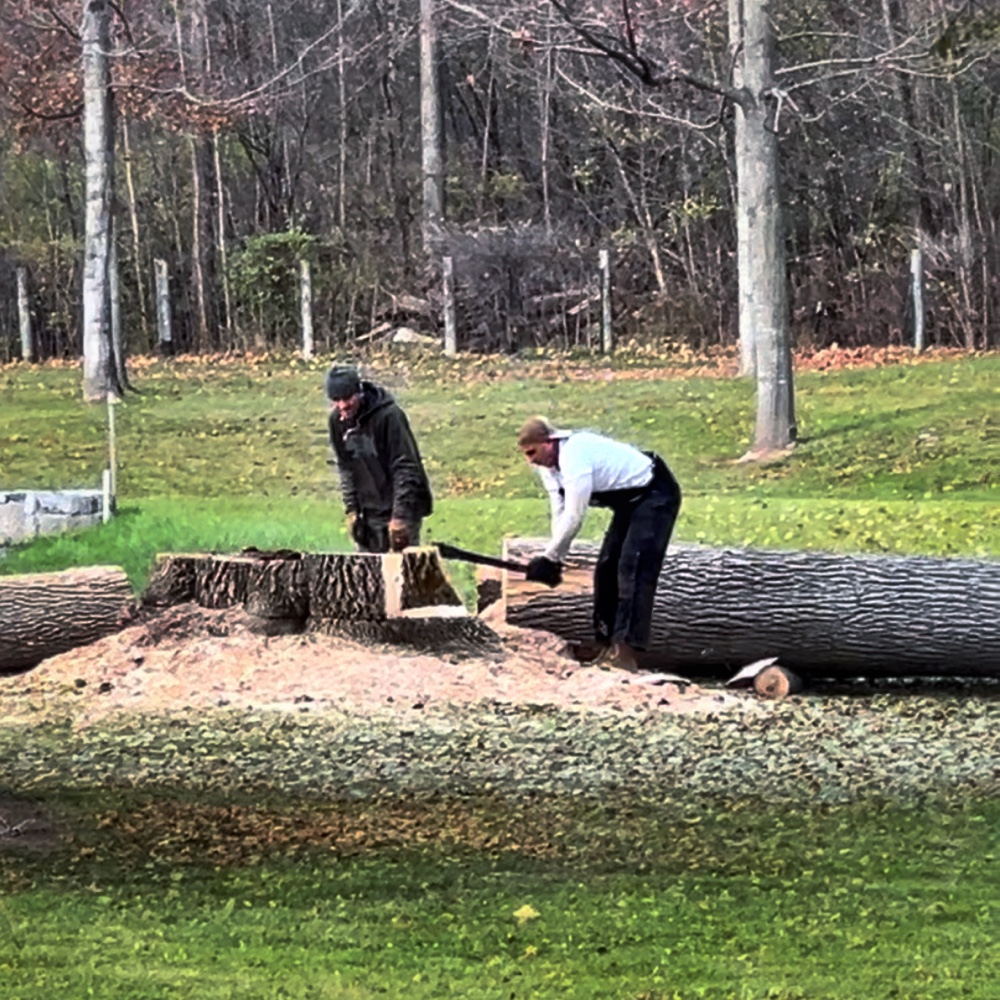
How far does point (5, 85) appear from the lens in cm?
908

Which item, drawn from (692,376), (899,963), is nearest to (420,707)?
(692,376)

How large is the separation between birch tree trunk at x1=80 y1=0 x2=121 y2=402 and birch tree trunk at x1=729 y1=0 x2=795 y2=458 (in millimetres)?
2738

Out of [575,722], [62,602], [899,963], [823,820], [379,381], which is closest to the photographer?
[899,963]

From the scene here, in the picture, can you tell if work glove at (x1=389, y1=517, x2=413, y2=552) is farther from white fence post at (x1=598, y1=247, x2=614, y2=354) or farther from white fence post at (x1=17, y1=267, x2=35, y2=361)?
white fence post at (x1=17, y1=267, x2=35, y2=361)

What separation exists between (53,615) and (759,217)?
3519mm

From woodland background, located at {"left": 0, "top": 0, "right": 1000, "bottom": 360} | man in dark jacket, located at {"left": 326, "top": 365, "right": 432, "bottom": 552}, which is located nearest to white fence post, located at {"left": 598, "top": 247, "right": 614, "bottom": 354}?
woodland background, located at {"left": 0, "top": 0, "right": 1000, "bottom": 360}

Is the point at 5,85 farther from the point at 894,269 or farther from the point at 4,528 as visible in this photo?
the point at 894,269

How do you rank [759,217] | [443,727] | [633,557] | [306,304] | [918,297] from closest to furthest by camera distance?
[443,727]
[633,557]
[306,304]
[759,217]
[918,297]

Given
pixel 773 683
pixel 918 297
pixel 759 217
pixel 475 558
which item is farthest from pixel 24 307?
pixel 918 297

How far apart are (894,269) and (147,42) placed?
341cm

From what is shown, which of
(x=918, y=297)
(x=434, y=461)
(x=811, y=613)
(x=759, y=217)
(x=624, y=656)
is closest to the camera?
(x=624, y=656)

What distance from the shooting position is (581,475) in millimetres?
7301

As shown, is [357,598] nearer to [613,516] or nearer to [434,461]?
[613,516]

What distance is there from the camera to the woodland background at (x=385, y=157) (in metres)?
9.02
